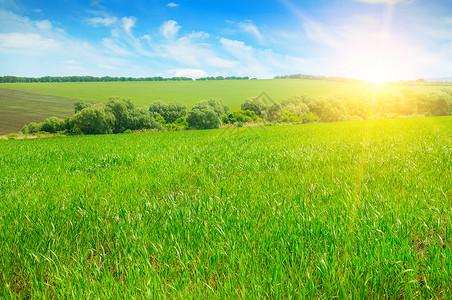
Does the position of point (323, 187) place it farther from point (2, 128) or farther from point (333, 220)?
point (2, 128)

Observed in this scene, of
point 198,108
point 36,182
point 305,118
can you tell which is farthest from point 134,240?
point 305,118

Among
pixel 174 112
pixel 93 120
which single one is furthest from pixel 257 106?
pixel 93 120

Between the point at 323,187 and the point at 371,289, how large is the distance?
2.20m

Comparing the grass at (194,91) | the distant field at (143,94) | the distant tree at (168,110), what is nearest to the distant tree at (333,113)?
the distant field at (143,94)

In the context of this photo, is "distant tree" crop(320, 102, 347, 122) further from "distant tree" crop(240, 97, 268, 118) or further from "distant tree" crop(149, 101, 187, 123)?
"distant tree" crop(149, 101, 187, 123)

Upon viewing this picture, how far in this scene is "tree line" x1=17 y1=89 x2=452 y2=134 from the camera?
195 feet

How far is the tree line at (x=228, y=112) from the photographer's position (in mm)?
59531

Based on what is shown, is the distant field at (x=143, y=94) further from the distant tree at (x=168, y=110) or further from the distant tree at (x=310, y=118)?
the distant tree at (x=310, y=118)

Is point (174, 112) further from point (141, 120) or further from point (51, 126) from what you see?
point (51, 126)

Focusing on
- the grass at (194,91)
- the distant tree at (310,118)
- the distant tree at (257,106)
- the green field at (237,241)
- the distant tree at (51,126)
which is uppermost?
the grass at (194,91)

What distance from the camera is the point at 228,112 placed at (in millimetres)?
82875

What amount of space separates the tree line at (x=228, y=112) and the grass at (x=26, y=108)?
462 inches

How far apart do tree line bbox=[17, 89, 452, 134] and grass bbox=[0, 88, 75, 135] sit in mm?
11734

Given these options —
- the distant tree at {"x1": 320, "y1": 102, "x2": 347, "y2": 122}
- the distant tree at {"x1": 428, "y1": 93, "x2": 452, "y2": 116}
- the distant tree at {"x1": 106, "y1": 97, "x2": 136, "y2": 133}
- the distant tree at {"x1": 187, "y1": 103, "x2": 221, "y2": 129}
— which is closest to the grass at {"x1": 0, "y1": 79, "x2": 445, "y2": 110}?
the distant tree at {"x1": 428, "y1": 93, "x2": 452, "y2": 116}
